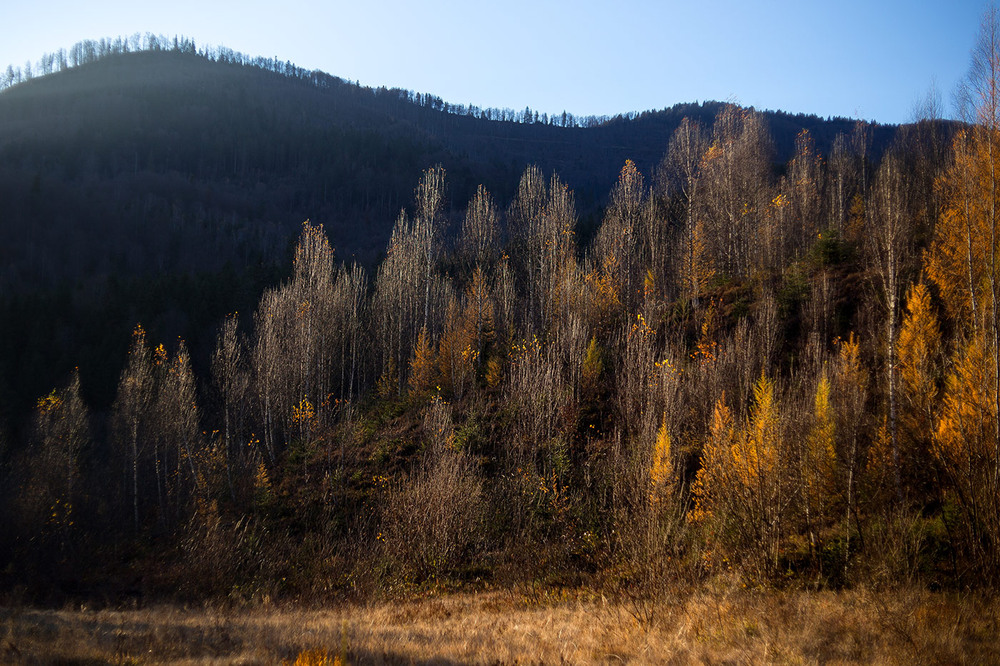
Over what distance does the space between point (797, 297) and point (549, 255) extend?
43.8ft

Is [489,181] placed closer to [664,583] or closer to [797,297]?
[797,297]

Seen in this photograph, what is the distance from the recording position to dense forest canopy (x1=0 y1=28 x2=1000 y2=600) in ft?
36.4

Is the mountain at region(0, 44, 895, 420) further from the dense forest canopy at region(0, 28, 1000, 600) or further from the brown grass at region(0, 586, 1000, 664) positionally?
the brown grass at region(0, 586, 1000, 664)

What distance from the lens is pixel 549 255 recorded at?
1190 inches

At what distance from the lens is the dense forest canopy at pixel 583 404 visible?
36.4 ft

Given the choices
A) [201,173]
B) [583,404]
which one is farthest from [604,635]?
[201,173]

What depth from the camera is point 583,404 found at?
22.6 metres

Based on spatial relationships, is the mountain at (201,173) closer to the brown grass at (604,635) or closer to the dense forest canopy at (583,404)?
the dense forest canopy at (583,404)

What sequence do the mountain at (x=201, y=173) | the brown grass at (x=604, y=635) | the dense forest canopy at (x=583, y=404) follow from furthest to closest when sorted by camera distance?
the mountain at (x=201, y=173), the dense forest canopy at (x=583, y=404), the brown grass at (x=604, y=635)

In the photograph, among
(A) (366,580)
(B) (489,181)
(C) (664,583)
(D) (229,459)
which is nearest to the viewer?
(C) (664,583)

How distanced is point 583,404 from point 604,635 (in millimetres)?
14521

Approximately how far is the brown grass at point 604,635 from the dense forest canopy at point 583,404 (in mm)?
1324

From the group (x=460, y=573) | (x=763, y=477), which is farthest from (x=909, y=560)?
(x=460, y=573)

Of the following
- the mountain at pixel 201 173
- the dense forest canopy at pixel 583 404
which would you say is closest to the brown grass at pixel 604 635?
the dense forest canopy at pixel 583 404
